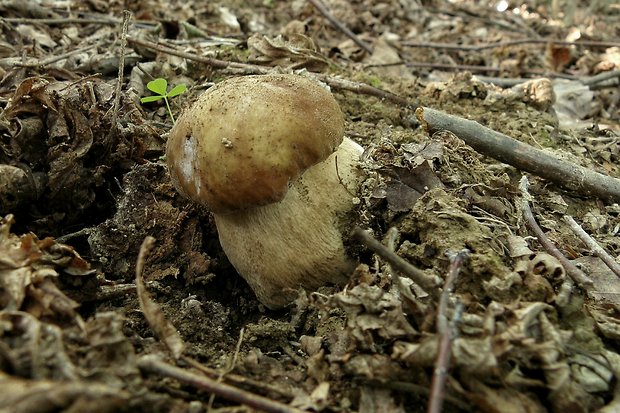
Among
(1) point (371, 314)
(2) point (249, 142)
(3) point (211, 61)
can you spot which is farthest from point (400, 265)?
(3) point (211, 61)

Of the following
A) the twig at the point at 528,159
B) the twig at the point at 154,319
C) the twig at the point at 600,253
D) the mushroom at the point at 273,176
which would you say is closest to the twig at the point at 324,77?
the twig at the point at 528,159

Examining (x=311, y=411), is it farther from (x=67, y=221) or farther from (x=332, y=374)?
(x=67, y=221)

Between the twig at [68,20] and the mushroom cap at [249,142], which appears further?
the twig at [68,20]

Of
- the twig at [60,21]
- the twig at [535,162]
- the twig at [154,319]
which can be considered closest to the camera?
the twig at [154,319]

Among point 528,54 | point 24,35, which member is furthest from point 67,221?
point 528,54

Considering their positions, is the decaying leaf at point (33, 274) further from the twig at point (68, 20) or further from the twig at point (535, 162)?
the twig at point (68, 20)

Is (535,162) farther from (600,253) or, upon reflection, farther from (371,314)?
(371,314)
